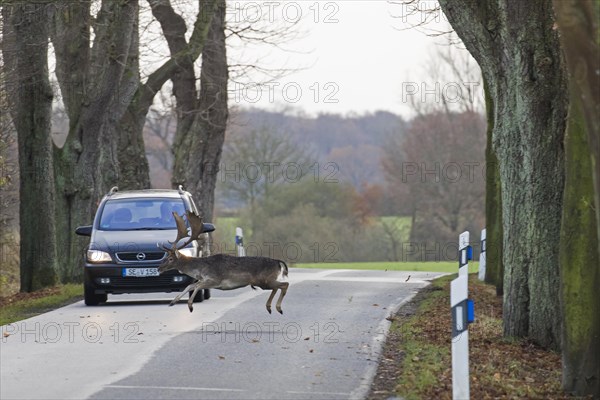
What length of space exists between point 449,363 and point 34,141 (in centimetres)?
1487

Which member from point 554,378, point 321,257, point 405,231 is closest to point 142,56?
point 554,378

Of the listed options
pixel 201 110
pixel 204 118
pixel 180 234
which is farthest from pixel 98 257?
pixel 201 110

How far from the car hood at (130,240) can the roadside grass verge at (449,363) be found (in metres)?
4.23

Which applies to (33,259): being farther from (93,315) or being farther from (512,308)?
(512,308)

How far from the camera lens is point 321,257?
65625mm

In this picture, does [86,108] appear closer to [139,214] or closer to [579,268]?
[139,214]

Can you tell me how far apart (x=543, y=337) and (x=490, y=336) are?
1101 mm

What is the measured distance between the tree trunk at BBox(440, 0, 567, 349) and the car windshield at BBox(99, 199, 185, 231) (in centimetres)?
743

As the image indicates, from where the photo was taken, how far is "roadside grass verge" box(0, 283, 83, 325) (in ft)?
64.5

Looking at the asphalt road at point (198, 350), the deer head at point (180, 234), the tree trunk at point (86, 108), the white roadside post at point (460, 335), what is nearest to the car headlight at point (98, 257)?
the asphalt road at point (198, 350)

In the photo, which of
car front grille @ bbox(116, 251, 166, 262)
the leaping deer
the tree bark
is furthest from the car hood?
the tree bark

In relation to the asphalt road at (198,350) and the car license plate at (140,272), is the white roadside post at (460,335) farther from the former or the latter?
the car license plate at (140,272)

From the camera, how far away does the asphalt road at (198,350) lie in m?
11.5

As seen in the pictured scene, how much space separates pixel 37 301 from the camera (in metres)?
22.2
